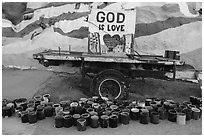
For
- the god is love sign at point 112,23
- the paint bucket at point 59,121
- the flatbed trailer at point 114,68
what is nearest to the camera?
the paint bucket at point 59,121

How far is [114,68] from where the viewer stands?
21.2 feet

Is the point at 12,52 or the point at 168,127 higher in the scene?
the point at 12,52

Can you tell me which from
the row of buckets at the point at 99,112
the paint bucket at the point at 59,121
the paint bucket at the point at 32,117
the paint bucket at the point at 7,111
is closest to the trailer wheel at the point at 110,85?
the row of buckets at the point at 99,112

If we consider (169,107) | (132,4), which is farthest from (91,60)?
(132,4)

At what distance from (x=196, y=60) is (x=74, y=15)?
15.2ft

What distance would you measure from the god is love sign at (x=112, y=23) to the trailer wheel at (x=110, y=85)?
1.64m

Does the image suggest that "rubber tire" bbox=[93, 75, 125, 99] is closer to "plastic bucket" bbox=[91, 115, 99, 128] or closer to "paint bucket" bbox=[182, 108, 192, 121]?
"plastic bucket" bbox=[91, 115, 99, 128]

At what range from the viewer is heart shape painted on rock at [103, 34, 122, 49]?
7.60 meters

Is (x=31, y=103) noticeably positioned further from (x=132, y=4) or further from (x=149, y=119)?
(x=132, y=4)

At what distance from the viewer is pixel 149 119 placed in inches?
214

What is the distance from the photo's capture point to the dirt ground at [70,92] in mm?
4969

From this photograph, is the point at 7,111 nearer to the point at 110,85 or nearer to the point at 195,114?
the point at 110,85

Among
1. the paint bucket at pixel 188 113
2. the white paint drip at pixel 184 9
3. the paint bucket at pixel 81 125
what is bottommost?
the paint bucket at pixel 81 125

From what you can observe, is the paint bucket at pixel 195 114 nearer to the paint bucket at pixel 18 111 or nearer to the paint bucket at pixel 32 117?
the paint bucket at pixel 32 117
